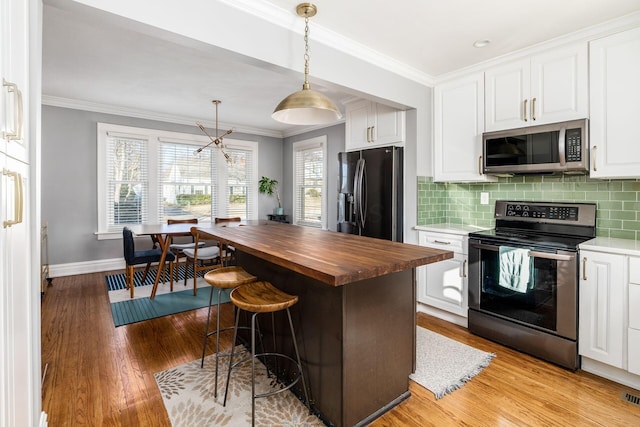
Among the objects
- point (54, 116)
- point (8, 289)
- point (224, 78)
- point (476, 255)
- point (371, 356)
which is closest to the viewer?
point (8, 289)

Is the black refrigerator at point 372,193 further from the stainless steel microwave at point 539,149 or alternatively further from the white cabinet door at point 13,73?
the white cabinet door at point 13,73

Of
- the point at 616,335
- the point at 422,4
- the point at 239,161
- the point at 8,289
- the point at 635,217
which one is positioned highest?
the point at 422,4

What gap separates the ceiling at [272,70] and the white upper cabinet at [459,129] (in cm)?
21

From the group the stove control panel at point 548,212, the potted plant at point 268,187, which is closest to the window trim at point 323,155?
the potted plant at point 268,187

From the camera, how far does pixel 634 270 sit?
2.02 meters

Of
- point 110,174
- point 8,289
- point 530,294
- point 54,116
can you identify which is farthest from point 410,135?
point 54,116

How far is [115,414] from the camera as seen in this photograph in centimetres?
180

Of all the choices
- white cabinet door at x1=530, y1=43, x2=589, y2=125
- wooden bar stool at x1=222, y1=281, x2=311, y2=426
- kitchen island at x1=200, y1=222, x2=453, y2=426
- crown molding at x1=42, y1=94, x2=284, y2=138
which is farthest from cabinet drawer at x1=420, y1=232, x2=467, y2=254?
crown molding at x1=42, y1=94, x2=284, y2=138

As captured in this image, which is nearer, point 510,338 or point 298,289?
point 298,289

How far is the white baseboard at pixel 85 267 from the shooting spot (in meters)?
4.58

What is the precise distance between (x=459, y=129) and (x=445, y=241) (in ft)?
3.72

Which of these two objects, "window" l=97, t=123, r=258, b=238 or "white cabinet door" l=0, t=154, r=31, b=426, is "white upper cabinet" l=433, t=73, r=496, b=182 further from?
"window" l=97, t=123, r=258, b=238

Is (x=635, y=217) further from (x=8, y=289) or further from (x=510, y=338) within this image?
(x=8, y=289)

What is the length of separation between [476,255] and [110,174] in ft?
16.9
